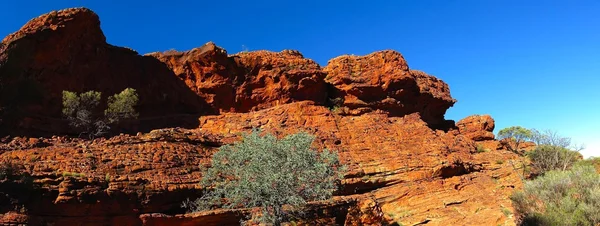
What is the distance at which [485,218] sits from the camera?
24000 mm

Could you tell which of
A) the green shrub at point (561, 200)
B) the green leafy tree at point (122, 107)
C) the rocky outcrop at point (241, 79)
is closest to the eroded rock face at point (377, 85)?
the rocky outcrop at point (241, 79)

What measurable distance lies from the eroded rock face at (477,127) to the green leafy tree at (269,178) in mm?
27004

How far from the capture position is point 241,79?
32.2 meters

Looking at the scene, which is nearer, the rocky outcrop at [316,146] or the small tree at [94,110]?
the rocky outcrop at [316,146]

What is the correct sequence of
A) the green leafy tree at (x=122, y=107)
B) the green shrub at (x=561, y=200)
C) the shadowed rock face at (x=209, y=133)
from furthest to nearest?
the green leafy tree at (x=122, y=107), the green shrub at (x=561, y=200), the shadowed rock face at (x=209, y=133)

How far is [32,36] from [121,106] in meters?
6.39

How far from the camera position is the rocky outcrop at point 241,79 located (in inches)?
1237

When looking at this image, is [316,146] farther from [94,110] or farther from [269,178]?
[94,110]

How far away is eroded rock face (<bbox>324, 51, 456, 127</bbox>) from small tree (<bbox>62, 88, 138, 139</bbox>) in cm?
1558

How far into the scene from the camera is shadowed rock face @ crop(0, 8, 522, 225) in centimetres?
1733

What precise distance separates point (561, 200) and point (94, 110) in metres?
26.9

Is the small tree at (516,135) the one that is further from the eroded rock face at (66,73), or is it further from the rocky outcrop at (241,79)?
the eroded rock face at (66,73)

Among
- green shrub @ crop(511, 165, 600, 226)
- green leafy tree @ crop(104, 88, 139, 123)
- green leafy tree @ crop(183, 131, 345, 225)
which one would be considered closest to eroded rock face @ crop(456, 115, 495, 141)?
green shrub @ crop(511, 165, 600, 226)

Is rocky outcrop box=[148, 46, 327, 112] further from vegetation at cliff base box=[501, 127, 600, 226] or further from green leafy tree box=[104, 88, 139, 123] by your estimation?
vegetation at cliff base box=[501, 127, 600, 226]
